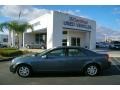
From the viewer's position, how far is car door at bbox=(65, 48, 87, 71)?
36.4ft

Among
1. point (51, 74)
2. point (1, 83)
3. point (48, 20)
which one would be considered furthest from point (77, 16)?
point (1, 83)

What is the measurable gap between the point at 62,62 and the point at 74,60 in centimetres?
53

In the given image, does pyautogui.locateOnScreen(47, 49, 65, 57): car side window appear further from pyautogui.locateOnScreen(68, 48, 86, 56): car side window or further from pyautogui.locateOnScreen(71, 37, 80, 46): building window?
pyautogui.locateOnScreen(71, 37, 80, 46): building window

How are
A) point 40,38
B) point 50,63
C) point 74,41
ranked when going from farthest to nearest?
point 40,38, point 74,41, point 50,63

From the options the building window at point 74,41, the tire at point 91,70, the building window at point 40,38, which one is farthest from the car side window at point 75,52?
the building window at point 40,38

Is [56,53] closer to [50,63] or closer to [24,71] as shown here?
[50,63]

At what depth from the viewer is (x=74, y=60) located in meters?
11.1

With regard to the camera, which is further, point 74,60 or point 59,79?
point 74,60

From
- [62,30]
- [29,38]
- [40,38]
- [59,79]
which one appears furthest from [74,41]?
[59,79]

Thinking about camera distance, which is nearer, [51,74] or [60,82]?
[60,82]
